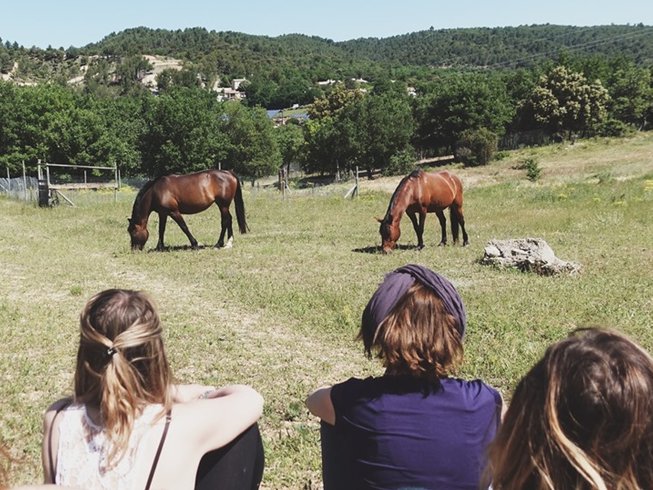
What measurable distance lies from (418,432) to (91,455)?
4.09ft

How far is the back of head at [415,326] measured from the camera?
2518mm

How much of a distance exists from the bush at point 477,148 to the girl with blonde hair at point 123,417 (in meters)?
50.5

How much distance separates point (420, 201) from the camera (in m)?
14.1

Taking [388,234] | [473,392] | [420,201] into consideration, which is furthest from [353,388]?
[420,201]

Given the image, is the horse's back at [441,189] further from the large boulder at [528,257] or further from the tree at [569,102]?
the tree at [569,102]

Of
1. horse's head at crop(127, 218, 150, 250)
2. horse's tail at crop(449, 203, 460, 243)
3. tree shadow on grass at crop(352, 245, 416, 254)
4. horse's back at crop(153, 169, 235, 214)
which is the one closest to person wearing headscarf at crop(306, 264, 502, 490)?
tree shadow on grass at crop(352, 245, 416, 254)

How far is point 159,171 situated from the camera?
202 ft

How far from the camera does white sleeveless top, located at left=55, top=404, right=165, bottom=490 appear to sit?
227cm

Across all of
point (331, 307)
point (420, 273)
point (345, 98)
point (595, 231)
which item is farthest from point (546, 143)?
point (420, 273)

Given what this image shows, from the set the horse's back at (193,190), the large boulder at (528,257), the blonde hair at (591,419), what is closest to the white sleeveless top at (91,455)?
the blonde hair at (591,419)

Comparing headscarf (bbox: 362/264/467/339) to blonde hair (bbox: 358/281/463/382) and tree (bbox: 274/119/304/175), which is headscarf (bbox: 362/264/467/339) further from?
tree (bbox: 274/119/304/175)

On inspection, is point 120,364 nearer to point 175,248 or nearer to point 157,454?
point 157,454

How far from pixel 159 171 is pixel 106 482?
6191 cm

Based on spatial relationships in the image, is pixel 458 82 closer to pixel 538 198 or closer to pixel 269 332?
pixel 538 198
